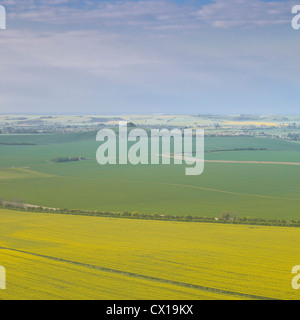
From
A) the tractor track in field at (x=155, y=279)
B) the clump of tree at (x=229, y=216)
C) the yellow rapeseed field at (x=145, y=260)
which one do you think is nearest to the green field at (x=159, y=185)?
the clump of tree at (x=229, y=216)

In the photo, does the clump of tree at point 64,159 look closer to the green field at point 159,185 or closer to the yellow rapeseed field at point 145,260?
the green field at point 159,185

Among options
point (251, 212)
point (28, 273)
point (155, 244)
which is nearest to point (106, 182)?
point (251, 212)

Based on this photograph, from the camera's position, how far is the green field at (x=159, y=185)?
4956 cm

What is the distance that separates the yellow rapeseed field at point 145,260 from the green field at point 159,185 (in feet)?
29.6

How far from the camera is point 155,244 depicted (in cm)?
3250

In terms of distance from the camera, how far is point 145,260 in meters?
28.3

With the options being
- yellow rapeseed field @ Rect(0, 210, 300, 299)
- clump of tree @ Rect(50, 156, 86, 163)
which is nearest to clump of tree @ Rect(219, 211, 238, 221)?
yellow rapeseed field @ Rect(0, 210, 300, 299)

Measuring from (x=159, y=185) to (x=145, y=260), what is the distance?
117ft

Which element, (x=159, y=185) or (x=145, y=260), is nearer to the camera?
(x=145, y=260)

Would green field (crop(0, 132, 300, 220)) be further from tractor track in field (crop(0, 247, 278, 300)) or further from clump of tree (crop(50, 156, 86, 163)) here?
tractor track in field (crop(0, 247, 278, 300))

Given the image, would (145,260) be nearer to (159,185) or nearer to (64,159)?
(159,185)

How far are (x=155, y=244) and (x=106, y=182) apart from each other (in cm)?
3517

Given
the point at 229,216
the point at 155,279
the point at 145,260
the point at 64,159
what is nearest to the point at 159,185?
the point at 229,216

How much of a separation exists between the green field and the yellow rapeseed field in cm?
903
